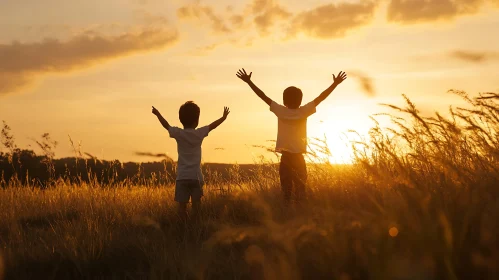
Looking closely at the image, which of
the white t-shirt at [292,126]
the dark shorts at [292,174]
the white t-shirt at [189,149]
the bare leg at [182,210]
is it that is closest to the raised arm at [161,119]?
the white t-shirt at [189,149]

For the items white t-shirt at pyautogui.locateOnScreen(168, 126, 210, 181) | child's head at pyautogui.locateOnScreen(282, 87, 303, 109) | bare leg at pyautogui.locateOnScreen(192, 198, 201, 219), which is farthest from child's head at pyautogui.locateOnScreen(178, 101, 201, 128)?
child's head at pyautogui.locateOnScreen(282, 87, 303, 109)

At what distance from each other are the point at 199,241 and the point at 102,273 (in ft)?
3.60

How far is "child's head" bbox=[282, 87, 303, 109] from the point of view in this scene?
737cm

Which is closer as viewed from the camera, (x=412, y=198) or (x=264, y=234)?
(x=412, y=198)

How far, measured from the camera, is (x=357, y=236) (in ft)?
10.7

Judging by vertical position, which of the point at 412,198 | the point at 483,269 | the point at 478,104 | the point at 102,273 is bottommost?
the point at 102,273

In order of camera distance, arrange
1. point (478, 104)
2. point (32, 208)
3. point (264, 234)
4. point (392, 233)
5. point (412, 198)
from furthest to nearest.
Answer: point (32, 208) < point (478, 104) < point (264, 234) < point (412, 198) < point (392, 233)

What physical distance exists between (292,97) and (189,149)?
160cm

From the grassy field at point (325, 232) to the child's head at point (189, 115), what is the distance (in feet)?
3.40

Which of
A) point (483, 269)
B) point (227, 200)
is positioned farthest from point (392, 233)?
point (227, 200)

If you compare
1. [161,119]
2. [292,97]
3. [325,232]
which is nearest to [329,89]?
[292,97]

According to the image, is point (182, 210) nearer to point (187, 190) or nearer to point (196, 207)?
point (196, 207)

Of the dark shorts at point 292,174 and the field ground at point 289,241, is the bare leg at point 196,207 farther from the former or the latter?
the dark shorts at point 292,174

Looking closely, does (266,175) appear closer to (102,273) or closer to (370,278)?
(102,273)
